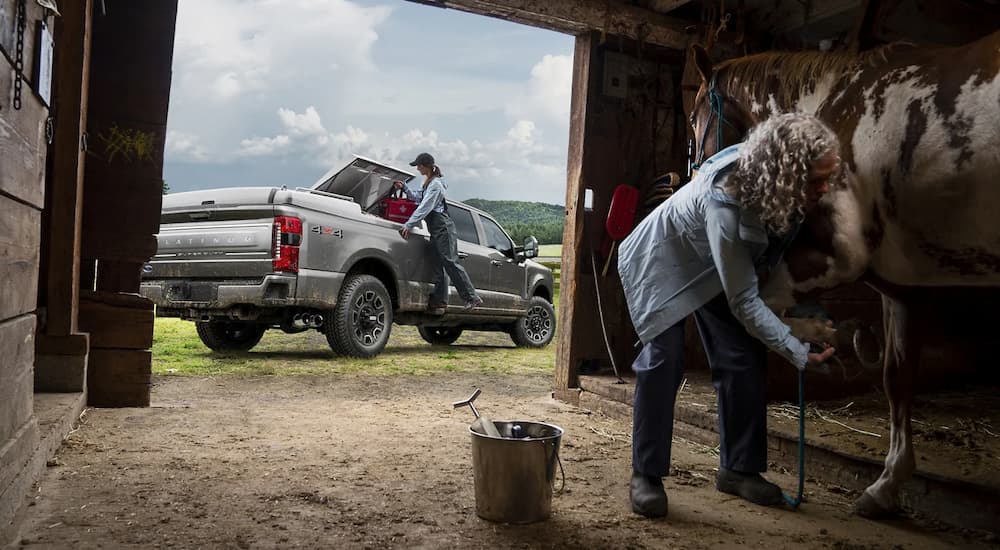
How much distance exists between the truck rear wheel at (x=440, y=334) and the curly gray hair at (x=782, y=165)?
24.7 ft

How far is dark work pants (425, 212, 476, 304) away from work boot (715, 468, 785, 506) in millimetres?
5029

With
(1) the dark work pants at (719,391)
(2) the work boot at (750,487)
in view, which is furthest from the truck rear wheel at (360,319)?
(2) the work boot at (750,487)

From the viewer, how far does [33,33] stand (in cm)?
256

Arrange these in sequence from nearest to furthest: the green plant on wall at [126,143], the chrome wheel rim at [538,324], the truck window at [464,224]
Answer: the green plant on wall at [126,143] < the truck window at [464,224] < the chrome wheel rim at [538,324]

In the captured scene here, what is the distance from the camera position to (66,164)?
12.5 feet

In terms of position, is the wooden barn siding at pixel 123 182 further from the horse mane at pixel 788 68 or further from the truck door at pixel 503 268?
the truck door at pixel 503 268

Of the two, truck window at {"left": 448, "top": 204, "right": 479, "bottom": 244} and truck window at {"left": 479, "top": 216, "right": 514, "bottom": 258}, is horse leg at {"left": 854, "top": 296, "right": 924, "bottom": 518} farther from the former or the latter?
truck window at {"left": 479, "top": 216, "right": 514, "bottom": 258}

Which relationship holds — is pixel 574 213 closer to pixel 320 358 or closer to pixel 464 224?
pixel 320 358

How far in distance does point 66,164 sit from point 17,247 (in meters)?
1.62

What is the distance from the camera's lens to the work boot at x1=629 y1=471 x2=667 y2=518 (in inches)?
106

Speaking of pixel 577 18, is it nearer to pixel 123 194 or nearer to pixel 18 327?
pixel 123 194

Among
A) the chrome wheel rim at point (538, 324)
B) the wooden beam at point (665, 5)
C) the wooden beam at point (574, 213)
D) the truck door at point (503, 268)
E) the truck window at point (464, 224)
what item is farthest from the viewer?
the chrome wheel rim at point (538, 324)

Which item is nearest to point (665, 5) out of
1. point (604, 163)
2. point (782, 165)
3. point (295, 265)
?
point (604, 163)

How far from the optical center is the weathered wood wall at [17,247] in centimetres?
222
